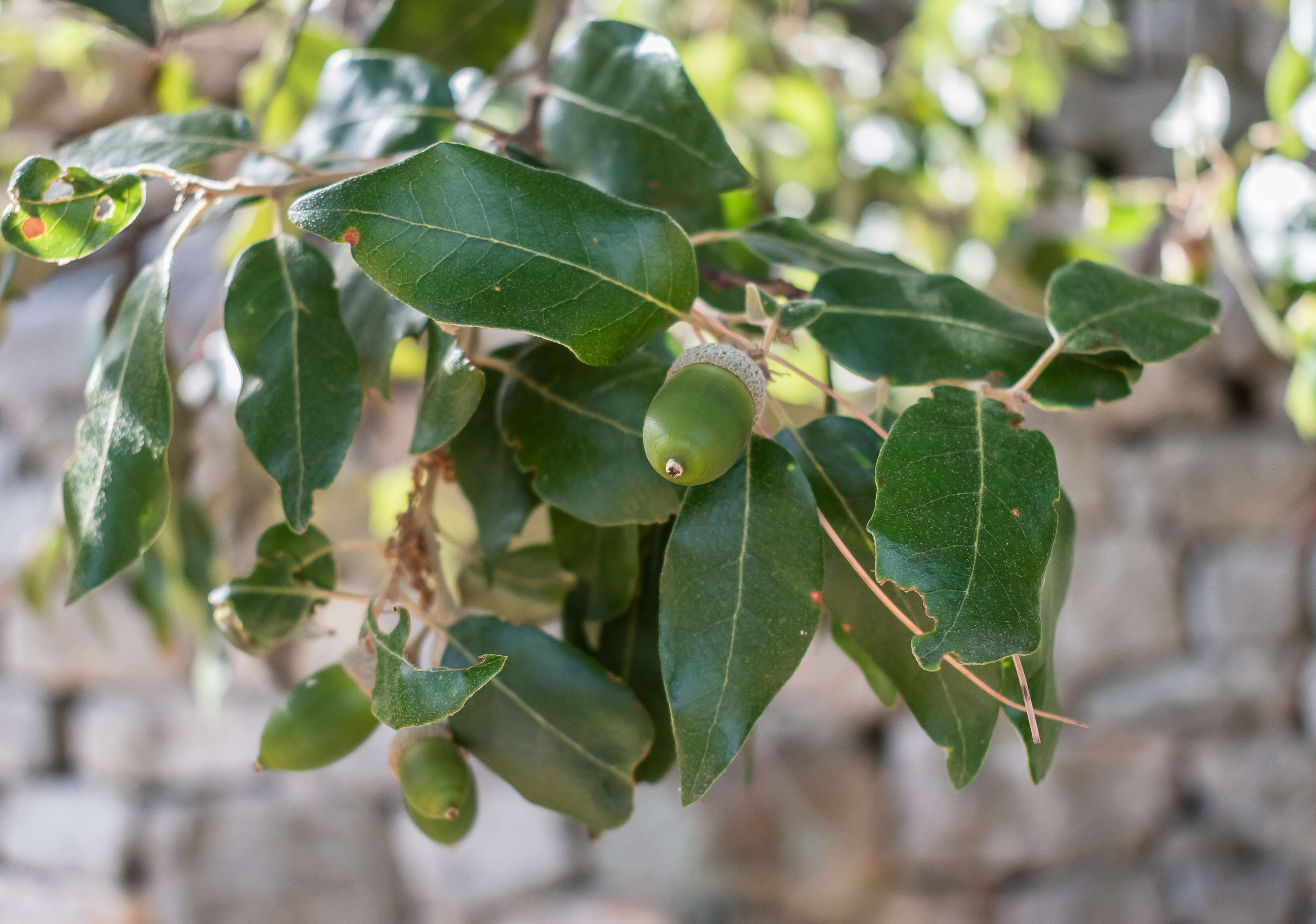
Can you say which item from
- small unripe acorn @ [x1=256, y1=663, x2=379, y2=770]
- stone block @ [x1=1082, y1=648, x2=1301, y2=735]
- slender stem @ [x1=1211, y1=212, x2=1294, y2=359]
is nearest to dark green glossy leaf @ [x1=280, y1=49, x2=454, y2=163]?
small unripe acorn @ [x1=256, y1=663, x2=379, y2=770]

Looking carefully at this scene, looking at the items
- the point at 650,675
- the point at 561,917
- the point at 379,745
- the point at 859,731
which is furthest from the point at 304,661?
the point at 650,675

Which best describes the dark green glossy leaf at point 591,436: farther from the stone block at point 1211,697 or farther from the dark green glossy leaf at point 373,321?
the stone block at point 1211,697

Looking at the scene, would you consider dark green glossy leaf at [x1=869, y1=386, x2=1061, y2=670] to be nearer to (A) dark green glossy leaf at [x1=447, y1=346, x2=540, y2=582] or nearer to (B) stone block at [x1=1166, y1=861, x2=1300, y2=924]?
(A) dark green glossy leaf at [x1=447, y1=346, x2=540, y2=582]

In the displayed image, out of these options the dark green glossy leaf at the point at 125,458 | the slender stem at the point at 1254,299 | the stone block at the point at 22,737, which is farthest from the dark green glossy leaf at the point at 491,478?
the stone block at the point at 22,737

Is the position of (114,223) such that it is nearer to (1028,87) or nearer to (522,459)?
(522,459)

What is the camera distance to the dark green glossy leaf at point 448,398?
0.33 m

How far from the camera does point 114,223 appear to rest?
1.16 feet

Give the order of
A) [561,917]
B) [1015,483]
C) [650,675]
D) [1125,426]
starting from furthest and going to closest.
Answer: [1125,426]
[561,917]
[650,675]
[1015,483]

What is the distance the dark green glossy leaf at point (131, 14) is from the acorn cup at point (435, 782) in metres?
0.39

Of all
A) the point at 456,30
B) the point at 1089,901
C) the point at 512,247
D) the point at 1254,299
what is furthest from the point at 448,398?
the point at 1089,901

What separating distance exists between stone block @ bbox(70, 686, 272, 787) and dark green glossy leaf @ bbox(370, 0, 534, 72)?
1444mm

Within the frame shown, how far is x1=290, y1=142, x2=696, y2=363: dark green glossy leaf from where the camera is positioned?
0.30 metres

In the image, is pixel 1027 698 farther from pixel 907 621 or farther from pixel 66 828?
pixel 66 828

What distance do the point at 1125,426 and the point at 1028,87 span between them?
779 millimetres
